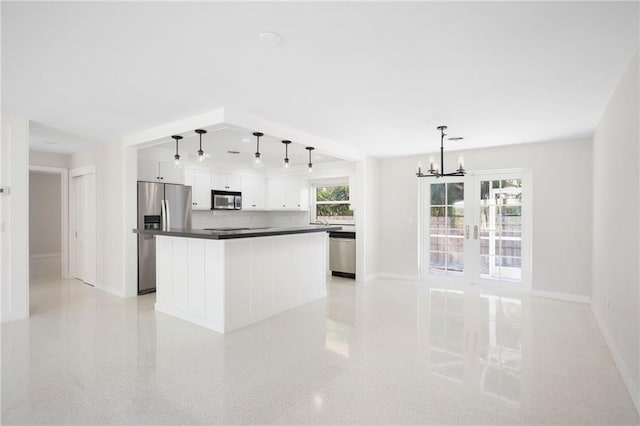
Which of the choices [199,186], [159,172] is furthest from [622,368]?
[199,186]

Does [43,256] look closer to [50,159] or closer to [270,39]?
[50,159]

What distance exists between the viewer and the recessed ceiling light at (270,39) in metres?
2.10

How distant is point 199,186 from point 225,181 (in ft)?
2.01

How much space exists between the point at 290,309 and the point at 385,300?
1397mm

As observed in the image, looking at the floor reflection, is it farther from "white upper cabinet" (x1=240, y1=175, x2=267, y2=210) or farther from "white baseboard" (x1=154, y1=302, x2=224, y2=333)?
"white upper cabinet" (x1=240, y1=175, x2=267, y2=210)

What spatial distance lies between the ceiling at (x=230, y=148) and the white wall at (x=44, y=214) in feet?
17.5

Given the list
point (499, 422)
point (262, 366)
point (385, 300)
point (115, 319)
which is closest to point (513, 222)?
point (385, 300)

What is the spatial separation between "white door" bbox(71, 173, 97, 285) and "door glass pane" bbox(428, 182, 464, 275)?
5824 mm

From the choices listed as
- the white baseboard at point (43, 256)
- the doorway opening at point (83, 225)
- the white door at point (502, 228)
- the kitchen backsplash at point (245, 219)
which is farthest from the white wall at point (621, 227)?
the white baseboard at point (43, 256)

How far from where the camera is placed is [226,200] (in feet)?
22.6

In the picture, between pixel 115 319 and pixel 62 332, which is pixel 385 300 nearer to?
pixel 115 319

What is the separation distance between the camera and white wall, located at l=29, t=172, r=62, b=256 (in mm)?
8742

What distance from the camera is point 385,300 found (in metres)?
4.85

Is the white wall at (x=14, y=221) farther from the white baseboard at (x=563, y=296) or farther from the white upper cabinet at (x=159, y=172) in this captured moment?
the white baseboard at (x=563, y=296)
